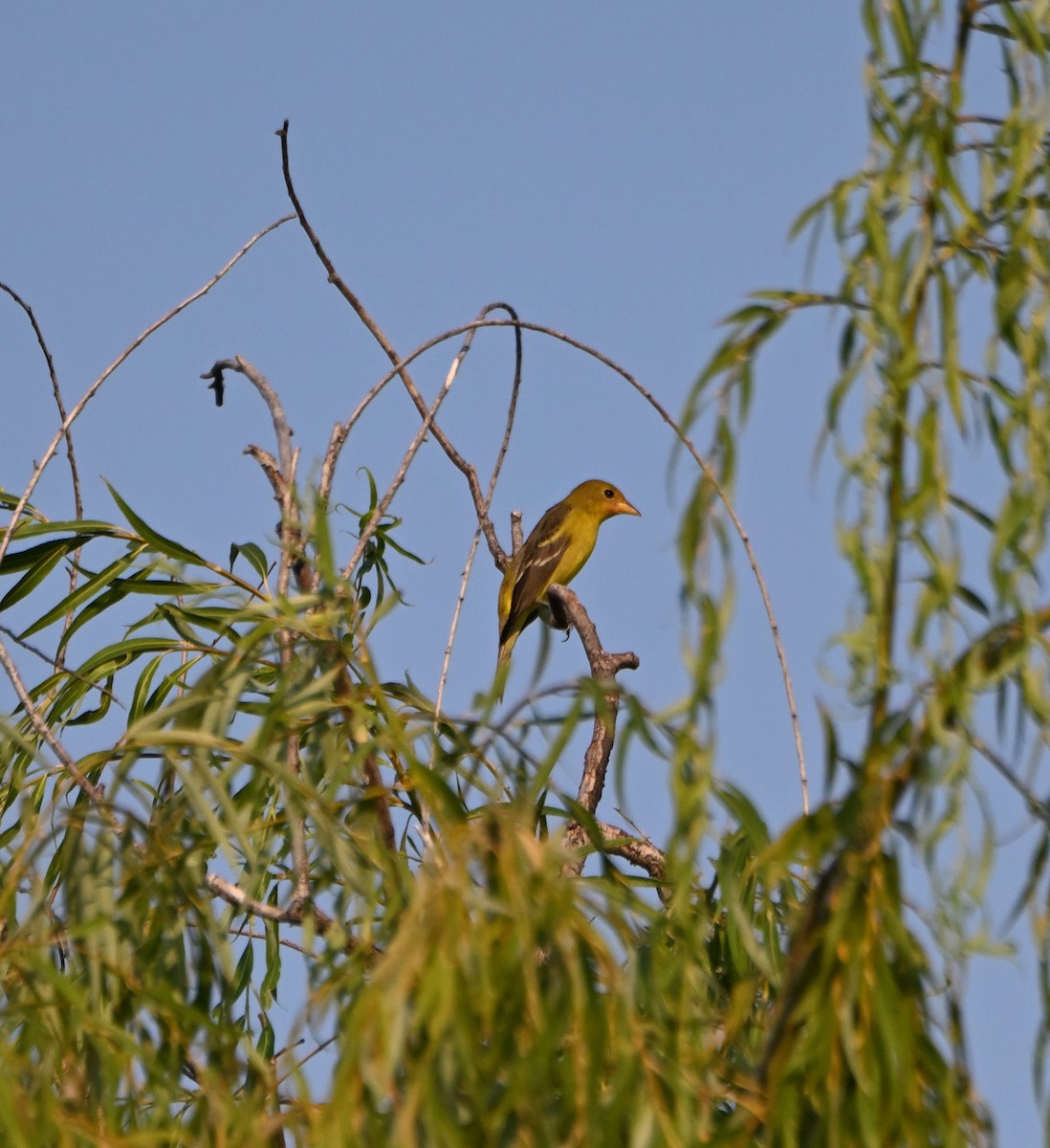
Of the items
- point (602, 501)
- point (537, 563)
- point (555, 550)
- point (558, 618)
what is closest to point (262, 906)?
point (558, 618)

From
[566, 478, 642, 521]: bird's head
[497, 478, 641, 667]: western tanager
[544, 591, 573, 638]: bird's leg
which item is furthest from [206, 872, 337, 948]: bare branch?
[566, 478, 642, 521]: bird's head

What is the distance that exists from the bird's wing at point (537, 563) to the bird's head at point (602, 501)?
0.21 m

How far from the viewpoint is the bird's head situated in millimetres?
10648

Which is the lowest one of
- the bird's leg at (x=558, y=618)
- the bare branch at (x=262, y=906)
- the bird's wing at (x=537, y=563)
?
the bare branch at (x=262, y=906)

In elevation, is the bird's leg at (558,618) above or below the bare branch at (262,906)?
above

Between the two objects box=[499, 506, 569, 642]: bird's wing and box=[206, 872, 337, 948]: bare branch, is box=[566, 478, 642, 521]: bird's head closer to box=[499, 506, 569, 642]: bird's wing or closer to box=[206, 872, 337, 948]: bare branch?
box=[499, 506, 569, 642]: bird's wing

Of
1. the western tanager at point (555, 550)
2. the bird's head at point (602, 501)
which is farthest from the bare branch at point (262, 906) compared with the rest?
the bird's head at point (602, 501)

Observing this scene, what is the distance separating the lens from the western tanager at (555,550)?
30.4ft

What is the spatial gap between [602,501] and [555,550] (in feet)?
3.18

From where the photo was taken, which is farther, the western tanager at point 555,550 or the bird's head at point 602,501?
the bird's head at point 602,501

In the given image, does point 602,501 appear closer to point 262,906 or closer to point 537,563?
point 537,563

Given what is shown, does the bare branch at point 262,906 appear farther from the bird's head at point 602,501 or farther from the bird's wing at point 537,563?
the bird's head at point 602,501

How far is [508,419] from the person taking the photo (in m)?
3.74

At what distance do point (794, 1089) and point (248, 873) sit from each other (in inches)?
29.9
